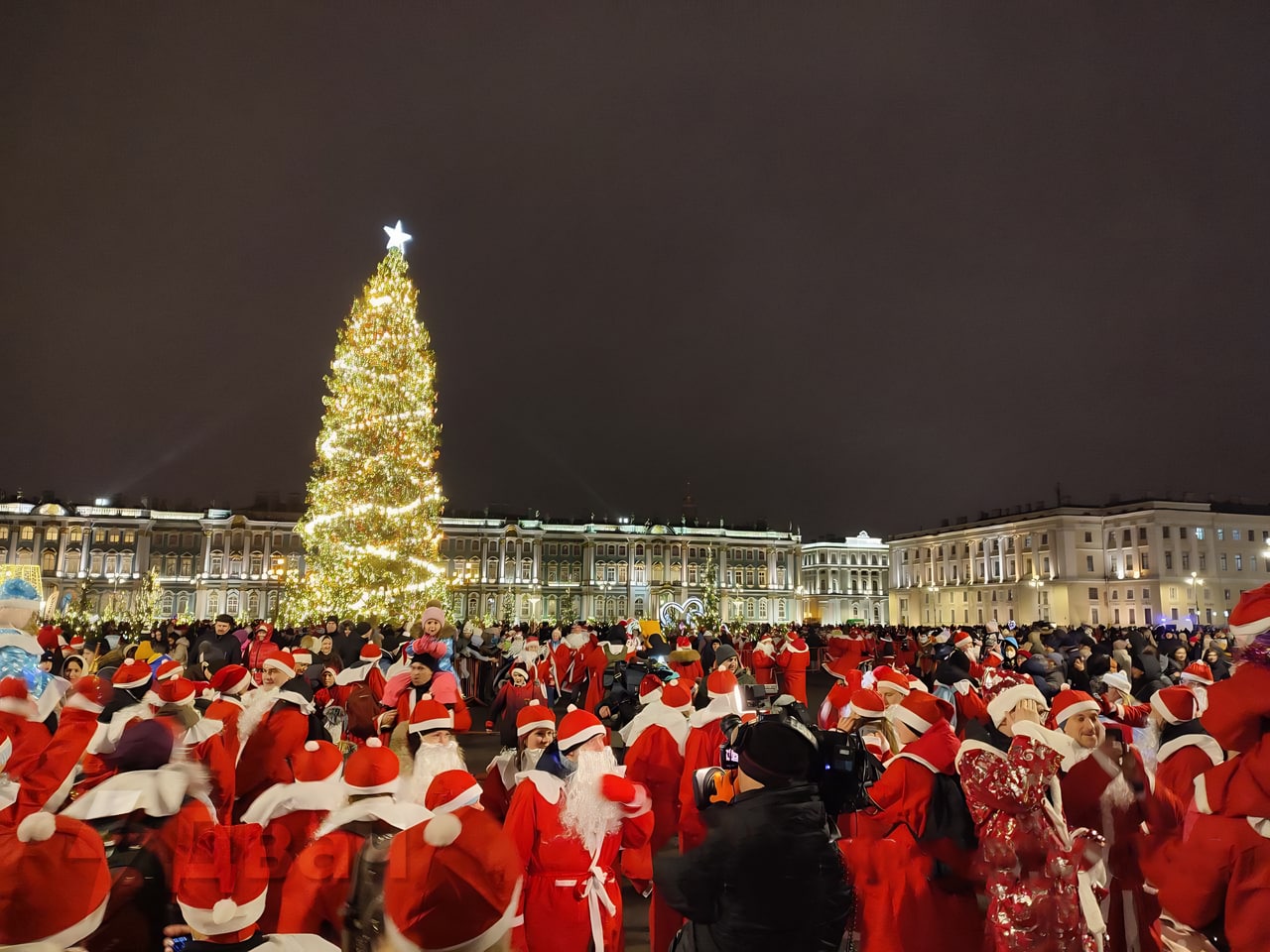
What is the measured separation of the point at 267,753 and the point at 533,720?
161 centimetres

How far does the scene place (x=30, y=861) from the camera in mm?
2287

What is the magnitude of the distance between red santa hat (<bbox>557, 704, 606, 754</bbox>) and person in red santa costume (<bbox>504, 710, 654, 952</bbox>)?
0.85 feet

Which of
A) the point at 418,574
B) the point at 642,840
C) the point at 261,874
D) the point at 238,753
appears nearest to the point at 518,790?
the point at 642,840

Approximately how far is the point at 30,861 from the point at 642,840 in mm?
2607

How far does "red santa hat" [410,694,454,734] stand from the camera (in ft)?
15.7

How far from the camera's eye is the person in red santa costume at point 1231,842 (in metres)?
2.46

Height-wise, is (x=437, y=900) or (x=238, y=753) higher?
(x=437, y=900)

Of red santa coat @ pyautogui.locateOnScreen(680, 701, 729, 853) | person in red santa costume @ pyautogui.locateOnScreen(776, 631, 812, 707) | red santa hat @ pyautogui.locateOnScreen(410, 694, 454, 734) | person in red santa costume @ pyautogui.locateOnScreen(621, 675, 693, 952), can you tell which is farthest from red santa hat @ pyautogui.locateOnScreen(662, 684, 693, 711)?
person in red santa costume @ pyautogui.locateOnScreen(776, 631, 812, 707)

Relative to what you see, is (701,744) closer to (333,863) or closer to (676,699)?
(676,699)

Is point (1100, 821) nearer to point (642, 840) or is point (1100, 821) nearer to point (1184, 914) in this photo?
point (1184, 914)

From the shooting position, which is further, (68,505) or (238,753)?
(68,505)

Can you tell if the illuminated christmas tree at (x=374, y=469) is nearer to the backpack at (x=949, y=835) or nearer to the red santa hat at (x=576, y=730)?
the red santa hat at (x=576, y=730)

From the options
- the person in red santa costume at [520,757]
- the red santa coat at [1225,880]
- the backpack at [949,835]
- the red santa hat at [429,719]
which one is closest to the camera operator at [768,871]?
the red santa coat at [1225,880]

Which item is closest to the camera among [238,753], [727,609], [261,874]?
[261,874]
